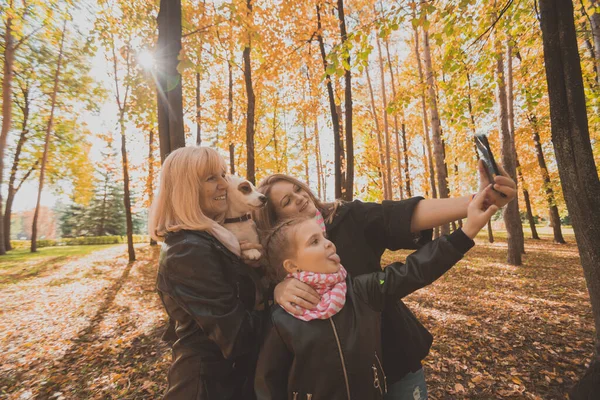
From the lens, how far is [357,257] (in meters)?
1.74

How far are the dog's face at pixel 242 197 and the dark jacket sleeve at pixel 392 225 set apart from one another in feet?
2.24

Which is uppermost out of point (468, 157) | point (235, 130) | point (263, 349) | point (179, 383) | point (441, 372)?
point (235, 130)

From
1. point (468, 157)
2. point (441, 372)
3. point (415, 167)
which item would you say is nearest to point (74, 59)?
point (441, 372)

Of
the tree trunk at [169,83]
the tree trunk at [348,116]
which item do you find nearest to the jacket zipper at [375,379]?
the tree trunk at [169,83]

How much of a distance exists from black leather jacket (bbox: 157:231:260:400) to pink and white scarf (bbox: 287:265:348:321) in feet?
1.18

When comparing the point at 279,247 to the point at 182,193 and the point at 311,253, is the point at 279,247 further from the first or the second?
Answer: the point at 182,193

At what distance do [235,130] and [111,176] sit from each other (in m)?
29.8

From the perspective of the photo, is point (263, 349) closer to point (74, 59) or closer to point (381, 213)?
point (381, 213)

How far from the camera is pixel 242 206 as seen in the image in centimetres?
198

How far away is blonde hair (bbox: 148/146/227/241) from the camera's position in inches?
65.0

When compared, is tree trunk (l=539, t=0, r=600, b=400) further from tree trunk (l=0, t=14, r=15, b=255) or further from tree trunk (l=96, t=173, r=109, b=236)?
tree trunk (l=96, t=173, r=109, b=236)

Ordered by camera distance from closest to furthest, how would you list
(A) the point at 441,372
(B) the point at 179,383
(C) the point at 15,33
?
(B) the point at 179,383
(A) the point at 441,372
(C) the point at 15,33

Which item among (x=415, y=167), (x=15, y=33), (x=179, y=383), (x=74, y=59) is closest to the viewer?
(x=179, y=383)

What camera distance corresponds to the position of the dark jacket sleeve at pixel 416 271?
1271mm
